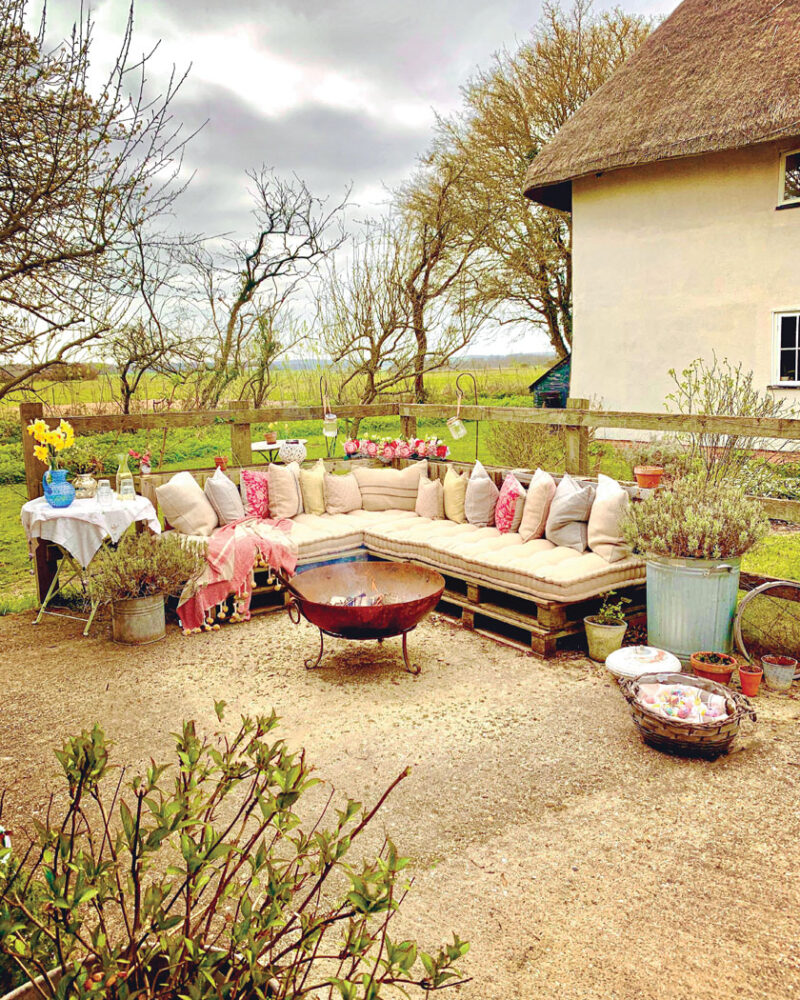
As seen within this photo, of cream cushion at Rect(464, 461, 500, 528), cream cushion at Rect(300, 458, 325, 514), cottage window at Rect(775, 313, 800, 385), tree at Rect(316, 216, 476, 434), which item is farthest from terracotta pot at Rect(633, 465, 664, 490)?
cottage window at Rect(775, 313, 800, 385)

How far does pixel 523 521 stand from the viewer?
5.21 m

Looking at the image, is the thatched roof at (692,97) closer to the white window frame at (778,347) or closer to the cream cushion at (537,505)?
the white window frame at (778,347)

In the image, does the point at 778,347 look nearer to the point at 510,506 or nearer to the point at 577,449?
the point at 577,449

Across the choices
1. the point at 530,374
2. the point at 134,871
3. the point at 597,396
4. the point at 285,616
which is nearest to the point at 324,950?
the point at 134,871

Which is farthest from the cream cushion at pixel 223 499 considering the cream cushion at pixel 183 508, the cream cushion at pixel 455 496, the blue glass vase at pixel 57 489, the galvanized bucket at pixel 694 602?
the galvanized bucket at pixel 694 602

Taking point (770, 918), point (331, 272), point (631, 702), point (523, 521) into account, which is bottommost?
point (770, 918)

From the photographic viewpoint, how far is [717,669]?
12.3ft

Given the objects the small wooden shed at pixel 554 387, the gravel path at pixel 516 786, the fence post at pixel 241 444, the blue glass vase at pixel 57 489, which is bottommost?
the gravel path at pixel 516 786

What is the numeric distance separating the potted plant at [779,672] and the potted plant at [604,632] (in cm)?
77

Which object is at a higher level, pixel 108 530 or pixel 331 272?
pixel 331 272

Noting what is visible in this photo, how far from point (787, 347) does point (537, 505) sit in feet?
22.6

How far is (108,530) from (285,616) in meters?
1.39

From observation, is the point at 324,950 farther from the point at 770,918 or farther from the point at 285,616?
the point at 285,616

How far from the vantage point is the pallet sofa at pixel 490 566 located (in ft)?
14.4
